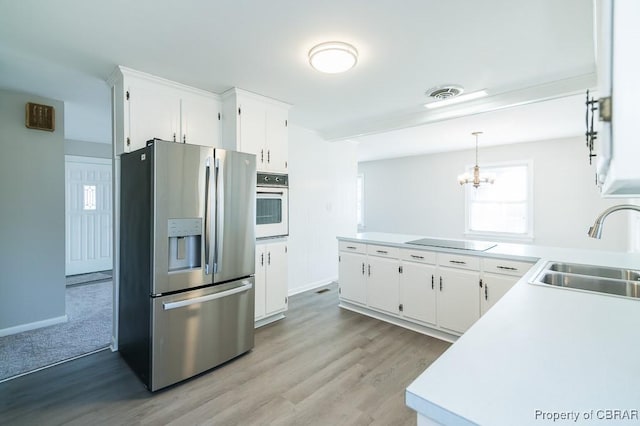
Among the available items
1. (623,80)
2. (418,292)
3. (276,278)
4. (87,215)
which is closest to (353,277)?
(418,292)

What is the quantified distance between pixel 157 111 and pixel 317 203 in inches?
105

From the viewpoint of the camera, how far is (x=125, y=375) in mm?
2355

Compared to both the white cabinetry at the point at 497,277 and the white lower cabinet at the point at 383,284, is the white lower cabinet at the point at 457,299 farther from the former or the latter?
the white lower cabinet at the point at 383,284

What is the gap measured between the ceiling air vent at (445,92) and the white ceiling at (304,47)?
8 cm

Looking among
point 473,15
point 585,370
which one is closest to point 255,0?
point 473,15

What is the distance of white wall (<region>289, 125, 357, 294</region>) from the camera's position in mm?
4496

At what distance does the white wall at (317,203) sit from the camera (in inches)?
177

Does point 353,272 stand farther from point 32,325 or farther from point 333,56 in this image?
point 32,325

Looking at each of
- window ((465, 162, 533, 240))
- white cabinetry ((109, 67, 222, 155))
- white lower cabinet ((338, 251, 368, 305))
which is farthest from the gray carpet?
window ((465, 162, 533, 240))

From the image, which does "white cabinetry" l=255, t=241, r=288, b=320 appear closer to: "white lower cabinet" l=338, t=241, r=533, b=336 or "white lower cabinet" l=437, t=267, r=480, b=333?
"white lower cabinet" l=338, t=241, r=533, b=336

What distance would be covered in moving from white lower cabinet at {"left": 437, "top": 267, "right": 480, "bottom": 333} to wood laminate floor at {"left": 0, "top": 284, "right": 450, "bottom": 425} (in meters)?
0.24

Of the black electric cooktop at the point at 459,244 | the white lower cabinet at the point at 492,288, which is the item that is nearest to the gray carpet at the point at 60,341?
the black electric cooktop at the point at 459,244

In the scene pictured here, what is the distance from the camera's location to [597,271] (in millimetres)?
2078

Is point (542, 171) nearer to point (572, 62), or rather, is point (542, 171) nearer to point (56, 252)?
point (572, 62)
